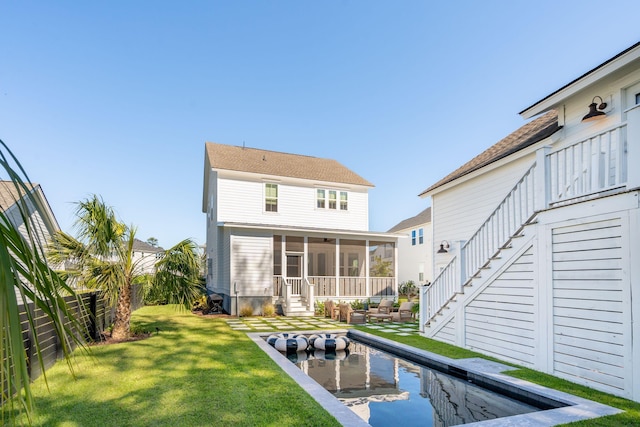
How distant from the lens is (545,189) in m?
7.08

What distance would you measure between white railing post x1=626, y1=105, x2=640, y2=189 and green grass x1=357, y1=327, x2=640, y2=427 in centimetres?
301

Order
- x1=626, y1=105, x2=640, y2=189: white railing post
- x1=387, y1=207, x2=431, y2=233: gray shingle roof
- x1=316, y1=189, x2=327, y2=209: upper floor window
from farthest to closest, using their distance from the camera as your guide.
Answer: x1=387, y1=207, x2=431, y2=233: gray shingle roof
x1=316, y1=189, x2=327, y2=209: upper floor window
x1=626, y1=105, x2=640, y2=189: white railing post

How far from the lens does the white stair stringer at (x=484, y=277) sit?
7.41 m

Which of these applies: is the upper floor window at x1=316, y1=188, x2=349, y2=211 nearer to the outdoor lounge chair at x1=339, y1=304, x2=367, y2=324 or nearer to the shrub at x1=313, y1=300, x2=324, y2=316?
the shrub at x1=313, y1=300, x2=324, y2=316

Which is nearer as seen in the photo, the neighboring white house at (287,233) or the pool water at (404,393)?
the pool water at (404,393)

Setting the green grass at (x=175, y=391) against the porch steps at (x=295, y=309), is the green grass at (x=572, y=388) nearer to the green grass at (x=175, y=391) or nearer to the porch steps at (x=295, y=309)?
the green grass at (x=175, y=391)

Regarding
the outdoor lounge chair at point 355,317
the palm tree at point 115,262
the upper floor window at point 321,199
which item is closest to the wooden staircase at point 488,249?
the outdoor lounge chair at point 355,317

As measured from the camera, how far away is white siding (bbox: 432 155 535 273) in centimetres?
1059

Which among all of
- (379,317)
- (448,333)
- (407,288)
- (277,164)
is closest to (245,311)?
(379,317)

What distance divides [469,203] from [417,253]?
56.8 ft

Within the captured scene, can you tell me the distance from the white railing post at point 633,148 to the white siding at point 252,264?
13.4 metres

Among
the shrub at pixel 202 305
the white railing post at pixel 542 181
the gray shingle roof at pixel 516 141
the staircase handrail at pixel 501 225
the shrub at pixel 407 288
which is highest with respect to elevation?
the gray shingle roof at pixel 516 141

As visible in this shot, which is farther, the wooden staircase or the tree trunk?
the tree trunk

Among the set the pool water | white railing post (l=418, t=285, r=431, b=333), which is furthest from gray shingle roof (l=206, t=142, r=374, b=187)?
the pool water
